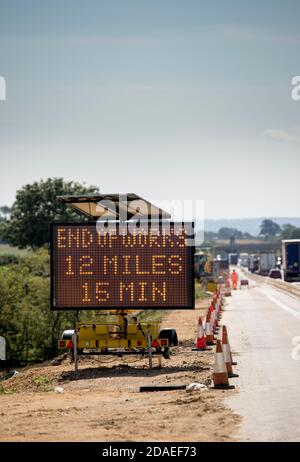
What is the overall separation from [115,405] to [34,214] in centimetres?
11104

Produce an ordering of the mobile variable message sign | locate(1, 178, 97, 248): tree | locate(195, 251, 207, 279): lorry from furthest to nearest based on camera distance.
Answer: locate(1, 178, 97, 248): tree
locate(195, 251, 207, 279): lorry
the mobile variable message sign

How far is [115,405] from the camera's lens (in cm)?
1634

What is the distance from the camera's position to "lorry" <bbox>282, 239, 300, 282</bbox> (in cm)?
9550

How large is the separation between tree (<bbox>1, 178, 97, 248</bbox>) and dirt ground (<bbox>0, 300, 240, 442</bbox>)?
9789 centimetres

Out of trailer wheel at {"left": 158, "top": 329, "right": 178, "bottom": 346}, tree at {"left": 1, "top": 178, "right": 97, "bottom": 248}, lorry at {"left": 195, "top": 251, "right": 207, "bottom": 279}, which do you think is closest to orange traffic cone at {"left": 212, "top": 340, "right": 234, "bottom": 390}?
trailer wheel at {"left": 158, "top": 329, "right": 178, "bottom": 346}

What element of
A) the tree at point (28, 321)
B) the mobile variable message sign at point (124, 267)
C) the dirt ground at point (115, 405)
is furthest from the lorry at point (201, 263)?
the mobile variable message sign at point (124, 267)

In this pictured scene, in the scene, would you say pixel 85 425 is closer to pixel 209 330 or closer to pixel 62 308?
pixel 62 308

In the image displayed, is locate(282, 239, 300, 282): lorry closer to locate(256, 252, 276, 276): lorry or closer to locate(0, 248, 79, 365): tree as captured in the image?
locate(0, 248, 79, 365): tree

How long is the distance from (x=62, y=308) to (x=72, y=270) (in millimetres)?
762

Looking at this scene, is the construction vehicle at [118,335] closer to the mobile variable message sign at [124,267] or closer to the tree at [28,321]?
the mobile variable message sign at [124,267]

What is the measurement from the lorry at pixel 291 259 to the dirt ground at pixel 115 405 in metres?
70.7

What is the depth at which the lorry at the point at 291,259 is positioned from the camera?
9550 cm
